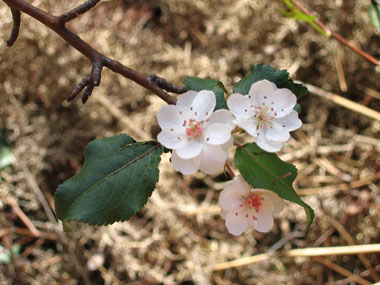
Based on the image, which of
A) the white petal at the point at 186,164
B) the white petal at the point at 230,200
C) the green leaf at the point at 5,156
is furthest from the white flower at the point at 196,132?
the green leaf at the point at 5,156

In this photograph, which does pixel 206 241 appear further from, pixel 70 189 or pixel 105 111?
pixel 70 189

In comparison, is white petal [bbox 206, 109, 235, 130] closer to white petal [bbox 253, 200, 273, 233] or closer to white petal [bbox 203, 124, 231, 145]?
white petal [bbox 203, 124, 231, 145]

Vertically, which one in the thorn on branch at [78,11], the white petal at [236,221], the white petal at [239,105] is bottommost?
the white petal at [236,221]

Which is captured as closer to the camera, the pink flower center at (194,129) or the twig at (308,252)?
the pink flower center at (194,129)

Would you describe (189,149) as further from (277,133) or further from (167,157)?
(167,157)

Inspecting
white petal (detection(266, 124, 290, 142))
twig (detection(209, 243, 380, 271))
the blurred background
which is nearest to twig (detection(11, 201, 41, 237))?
the blurred background

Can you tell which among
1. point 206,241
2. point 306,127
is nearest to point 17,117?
point 206,241

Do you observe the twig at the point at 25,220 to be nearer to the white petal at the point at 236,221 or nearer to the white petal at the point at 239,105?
the white petal at the point at 236,221

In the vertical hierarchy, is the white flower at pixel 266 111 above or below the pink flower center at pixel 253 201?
above
